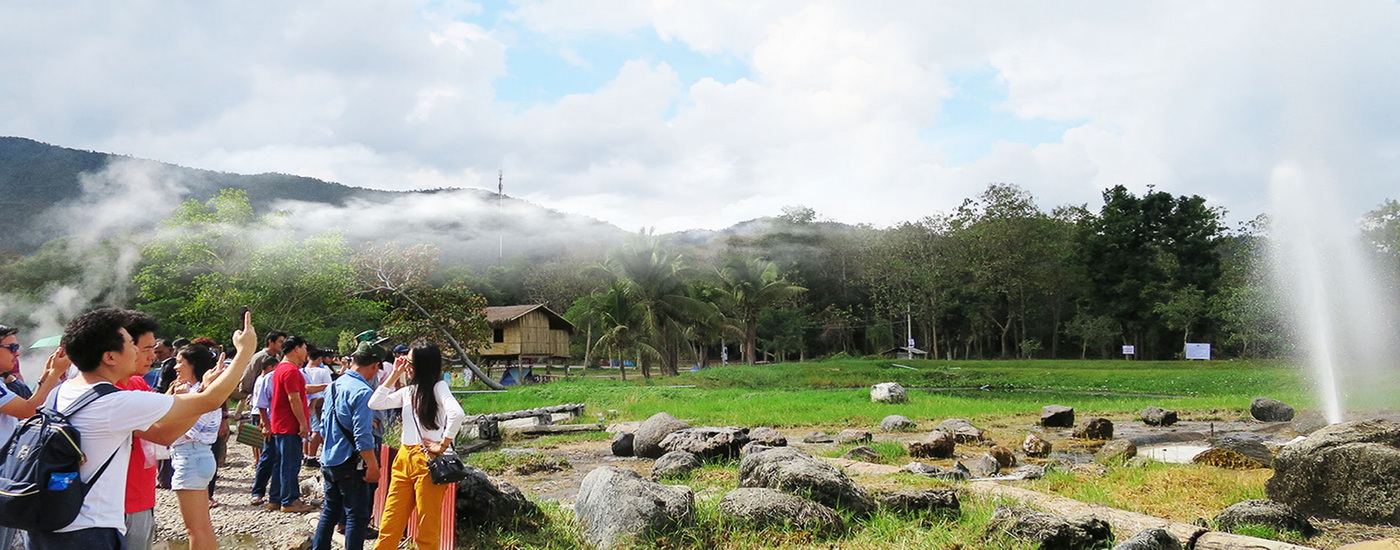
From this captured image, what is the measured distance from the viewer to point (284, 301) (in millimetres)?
32500

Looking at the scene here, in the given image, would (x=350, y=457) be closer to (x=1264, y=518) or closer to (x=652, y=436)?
(x=1264, y=518)

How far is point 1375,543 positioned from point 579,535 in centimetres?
499

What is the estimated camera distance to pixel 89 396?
3350 mm

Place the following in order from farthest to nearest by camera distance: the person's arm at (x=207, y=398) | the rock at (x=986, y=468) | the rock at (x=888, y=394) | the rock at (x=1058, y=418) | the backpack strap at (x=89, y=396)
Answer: the rock at (x=888, y=394) → the rock at (x=1058, y=418) → the rock at (x=986, y=468) → the person's arm at (x=207, y=398) → the backpack strap at (x=89, y=396)

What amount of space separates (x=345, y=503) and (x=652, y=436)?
7.87 meters

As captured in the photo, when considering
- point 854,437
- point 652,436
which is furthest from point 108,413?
point 854,437

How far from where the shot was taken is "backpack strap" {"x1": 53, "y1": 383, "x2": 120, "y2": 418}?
3.32 meters

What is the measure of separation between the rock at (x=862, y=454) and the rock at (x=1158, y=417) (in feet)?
28.8

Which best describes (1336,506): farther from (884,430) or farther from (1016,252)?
(1016,252)

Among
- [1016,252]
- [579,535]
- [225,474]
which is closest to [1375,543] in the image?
[579,535]

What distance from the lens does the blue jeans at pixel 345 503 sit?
5551 millimetres

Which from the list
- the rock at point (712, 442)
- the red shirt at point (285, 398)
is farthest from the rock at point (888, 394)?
the red shirt at point (285, 398)

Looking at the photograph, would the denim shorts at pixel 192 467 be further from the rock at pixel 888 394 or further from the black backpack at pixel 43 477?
the rock at pixel 888 394

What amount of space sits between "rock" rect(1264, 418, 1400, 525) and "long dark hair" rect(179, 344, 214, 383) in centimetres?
898
